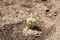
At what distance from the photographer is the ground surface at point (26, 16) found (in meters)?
3.26

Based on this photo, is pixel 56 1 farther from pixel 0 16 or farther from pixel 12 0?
pixel 0 16

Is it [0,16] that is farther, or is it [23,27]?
[0,16]

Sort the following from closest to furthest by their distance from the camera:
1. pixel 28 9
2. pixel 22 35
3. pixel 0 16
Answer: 1. pixel 22 35
2. pixel 0 16
3. pixel 28 9

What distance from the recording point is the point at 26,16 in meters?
3.72

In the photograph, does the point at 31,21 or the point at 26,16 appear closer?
the point at 31,21

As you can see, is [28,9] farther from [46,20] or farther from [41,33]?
[41,33]

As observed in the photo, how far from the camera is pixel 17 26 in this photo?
3.46m

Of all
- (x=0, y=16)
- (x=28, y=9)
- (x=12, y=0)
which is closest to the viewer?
(x=0, y=16)

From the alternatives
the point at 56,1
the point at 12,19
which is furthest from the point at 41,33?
the point at 56,1

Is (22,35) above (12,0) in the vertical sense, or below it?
below

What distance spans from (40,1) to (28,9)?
1.58 ft

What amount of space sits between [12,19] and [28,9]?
1.71 feet

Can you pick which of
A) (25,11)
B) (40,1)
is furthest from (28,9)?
(40,1)

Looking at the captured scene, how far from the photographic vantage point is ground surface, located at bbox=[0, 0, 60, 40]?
326 centimetres
